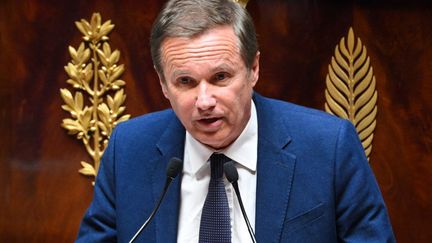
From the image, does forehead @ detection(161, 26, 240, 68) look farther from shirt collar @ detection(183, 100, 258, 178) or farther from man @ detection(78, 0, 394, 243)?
shirt collar @ detection(183, 100, 258, 178)

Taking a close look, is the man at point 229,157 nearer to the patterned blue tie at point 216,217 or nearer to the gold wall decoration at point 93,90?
the patterned blue tie at point 216,217

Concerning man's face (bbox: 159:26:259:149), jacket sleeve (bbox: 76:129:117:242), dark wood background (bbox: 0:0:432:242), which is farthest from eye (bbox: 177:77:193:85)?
dark wood background (bbox: 0:0:432:242)

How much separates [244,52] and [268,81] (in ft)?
2.19

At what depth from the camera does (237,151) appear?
174cm

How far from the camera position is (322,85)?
7.47 feet

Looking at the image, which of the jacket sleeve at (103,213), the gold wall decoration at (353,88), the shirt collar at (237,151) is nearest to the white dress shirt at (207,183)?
the shirt collar at (237,151)

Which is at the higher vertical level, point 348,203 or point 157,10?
point 157,10

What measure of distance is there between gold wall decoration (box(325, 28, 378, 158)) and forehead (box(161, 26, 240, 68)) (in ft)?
2.34

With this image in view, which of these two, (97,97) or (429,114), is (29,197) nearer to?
(97,97)

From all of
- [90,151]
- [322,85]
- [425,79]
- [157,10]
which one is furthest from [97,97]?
[425,79]

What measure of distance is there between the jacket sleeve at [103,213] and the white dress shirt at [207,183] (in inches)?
6.6

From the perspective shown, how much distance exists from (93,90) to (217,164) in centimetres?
73

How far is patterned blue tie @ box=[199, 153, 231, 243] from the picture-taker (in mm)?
1664

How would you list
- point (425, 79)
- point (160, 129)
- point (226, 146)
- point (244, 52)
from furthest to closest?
point (425, 79) < point (160, 129) < point (226, 146) < point (244, 52)
